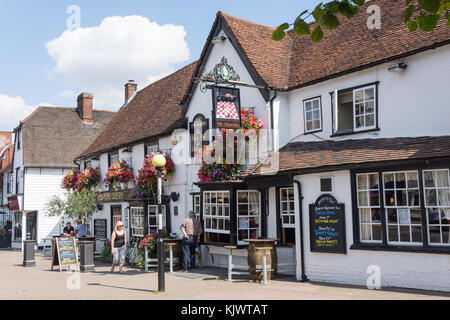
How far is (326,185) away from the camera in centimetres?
1201

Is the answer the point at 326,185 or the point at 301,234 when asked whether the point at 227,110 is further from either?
the point at 301,234

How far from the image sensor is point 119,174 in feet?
68.5

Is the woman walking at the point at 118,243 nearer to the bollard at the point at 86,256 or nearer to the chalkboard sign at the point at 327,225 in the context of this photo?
the bollard at the point at 86,256

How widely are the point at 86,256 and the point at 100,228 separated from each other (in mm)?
8796

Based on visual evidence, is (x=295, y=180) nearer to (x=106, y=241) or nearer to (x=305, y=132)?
(x=305, y=132)

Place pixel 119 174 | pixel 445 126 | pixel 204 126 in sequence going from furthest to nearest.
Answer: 1. pixel 119 174
2. pixel 204 126
3. pixel 445 126

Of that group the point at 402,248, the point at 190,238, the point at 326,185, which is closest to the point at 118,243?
the point at 190,238

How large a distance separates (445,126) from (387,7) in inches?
A: 203

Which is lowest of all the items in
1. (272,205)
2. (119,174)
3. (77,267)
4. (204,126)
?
(77,267)

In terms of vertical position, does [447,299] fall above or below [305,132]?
below

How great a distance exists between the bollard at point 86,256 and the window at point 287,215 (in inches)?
271

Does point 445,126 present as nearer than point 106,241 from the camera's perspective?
Yes

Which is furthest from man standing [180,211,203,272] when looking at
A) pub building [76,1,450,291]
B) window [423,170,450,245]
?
window [423,170,450,245]

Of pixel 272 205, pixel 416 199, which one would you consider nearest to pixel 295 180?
pixel 272 205
